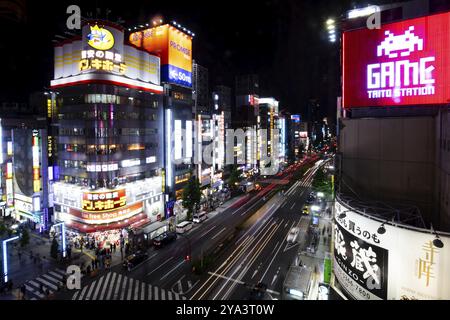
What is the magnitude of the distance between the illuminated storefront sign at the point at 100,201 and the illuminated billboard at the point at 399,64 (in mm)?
28096

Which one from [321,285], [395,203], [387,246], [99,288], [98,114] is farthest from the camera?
[98,114]

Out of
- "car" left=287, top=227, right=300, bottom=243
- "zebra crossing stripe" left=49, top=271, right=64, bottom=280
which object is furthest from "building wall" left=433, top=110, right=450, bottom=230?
"zebra crossing stripe" left=49, top=271, right=64, bottom=280

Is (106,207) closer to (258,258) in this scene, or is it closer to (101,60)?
(101,60)

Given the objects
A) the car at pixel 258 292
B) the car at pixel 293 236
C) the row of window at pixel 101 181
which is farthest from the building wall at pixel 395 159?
the row of window at pixel 101 181

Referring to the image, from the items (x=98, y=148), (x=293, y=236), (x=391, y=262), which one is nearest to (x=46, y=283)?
(x=98, y=148)

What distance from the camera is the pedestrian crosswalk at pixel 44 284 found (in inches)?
896

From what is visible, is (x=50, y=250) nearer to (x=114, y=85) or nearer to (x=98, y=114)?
(x=98, y=114)

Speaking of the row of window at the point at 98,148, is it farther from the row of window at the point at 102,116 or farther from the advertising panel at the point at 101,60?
the advertising panel at the point at 101,60

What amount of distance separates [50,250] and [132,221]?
369 inches

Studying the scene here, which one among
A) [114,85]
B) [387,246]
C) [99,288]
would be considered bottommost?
[99,288]

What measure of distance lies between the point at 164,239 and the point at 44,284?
1237 centimetres

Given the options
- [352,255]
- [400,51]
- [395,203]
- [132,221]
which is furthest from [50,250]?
[400,51]

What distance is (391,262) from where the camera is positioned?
12.6 meters

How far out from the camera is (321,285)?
61.2ft
